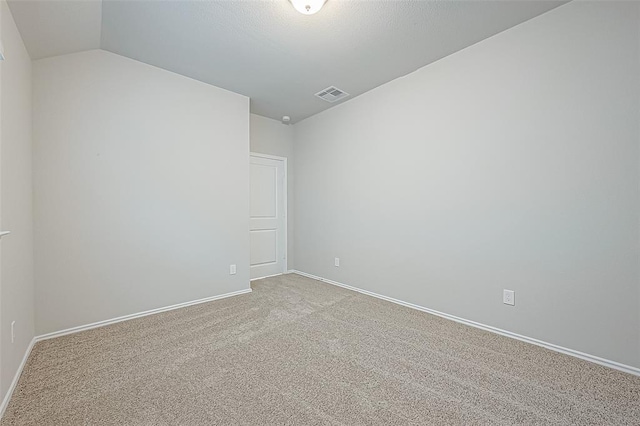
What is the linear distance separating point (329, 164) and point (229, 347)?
9.12ft

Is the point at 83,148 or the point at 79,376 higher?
the point at 83,148

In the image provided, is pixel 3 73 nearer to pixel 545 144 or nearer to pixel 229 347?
pixel 229 347

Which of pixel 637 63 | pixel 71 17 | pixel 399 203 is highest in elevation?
pixel 71 17

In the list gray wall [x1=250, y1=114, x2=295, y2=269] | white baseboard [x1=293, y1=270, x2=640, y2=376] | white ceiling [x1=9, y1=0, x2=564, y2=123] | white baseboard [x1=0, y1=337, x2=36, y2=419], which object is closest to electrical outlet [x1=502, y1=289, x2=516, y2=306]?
white baseboard [x1=293, y1=270, x2=640, y2=376]

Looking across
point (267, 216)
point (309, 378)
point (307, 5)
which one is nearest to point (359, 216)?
point (267, 216)

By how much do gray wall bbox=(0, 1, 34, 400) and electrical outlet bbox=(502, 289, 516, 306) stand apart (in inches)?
137

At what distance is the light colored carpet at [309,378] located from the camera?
4.79 feet

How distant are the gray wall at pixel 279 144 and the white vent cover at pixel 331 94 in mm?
1151

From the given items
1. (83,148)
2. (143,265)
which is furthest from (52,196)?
(143,265)

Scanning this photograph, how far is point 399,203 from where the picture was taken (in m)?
3.20

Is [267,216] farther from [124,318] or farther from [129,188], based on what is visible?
[124,318]

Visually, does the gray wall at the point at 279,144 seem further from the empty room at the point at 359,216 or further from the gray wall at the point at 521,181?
the gray wall at the point at 521,181

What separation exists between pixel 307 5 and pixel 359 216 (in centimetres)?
239

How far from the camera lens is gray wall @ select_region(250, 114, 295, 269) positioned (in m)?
4.31
